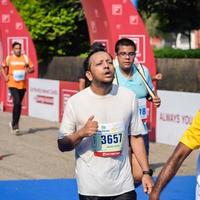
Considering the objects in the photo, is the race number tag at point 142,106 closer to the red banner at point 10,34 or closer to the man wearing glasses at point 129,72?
the man wearing glasses at point 129,72

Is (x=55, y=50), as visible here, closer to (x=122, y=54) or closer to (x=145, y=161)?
(x=122, y=54)

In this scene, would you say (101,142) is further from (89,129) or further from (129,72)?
(129,72)

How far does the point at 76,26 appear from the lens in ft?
105

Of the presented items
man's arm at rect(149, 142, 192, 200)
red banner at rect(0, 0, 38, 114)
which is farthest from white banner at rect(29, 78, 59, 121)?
man's arm at rect(149, 142, 192, 200)

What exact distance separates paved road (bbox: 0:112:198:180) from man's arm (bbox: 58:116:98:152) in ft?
16.4

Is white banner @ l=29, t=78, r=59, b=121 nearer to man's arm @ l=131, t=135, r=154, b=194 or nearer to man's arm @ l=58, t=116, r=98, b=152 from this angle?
man's arm @ l=131, t=135, r=154, b=194

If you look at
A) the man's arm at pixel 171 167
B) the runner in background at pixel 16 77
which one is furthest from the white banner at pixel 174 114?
the man's arm at pixel 171 167

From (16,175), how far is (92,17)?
314 inches

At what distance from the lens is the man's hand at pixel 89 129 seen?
4.90 meters

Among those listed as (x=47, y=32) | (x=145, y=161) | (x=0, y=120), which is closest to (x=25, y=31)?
(x=0, y=120)

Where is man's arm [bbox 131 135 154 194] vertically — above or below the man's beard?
below

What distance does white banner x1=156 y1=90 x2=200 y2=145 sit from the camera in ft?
42.7

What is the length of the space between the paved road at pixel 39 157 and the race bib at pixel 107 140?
5023mm

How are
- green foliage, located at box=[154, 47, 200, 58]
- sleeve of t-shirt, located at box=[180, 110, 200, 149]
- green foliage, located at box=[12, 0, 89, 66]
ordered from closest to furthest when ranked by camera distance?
sleeve of t-shirt, located at box=[180, 110, 200, 149] → green foliage, located at box=[154, 47, 200, 58] → green foliage, located at box=[12, 0, 89, 66]
